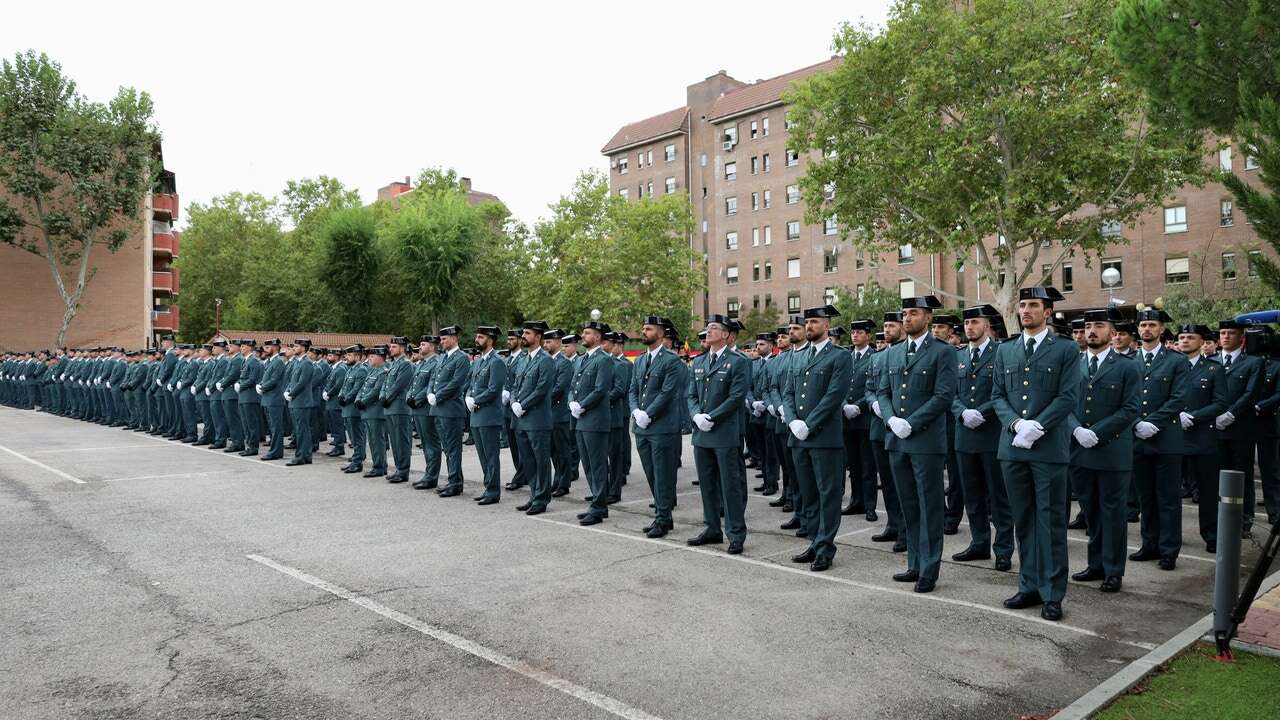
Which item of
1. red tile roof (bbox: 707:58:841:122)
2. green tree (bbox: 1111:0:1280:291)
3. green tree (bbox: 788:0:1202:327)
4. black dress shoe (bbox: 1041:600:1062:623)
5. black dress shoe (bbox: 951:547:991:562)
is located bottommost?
black dress shoe (bbox: 951:547:991:562)

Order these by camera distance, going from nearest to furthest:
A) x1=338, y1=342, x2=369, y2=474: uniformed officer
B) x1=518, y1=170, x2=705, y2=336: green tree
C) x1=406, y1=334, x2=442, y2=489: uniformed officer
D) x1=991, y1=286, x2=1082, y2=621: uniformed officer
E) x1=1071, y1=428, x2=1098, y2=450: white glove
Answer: x1=991, y1=286, x2=1082, y2=621: uniformed officer < x1=1071, y1=428, x2=1098, y2=450: white glove < x1=406, y1=334, x2=442, y2=489: uniformed officer < x1=338, y1=342, x2=369, y2=474: uniformed officer < x1=518, y1=170, x2=705, y2=336: green tree

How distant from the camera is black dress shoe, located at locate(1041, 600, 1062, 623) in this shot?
18.8 feet

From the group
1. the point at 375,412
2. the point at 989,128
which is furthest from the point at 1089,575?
the point at 989,128

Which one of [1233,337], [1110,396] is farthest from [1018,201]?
[1110,396]

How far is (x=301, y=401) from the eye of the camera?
1477 centimetres

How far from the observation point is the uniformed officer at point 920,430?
6555mm

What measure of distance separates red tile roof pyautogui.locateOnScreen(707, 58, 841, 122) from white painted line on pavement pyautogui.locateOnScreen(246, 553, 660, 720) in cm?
5519

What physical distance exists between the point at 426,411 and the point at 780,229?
50.6m

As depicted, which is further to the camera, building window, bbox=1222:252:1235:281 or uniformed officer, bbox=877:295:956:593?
building window, bbox=1222:252:1235:281

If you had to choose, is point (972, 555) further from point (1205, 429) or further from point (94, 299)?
point (94, 299)

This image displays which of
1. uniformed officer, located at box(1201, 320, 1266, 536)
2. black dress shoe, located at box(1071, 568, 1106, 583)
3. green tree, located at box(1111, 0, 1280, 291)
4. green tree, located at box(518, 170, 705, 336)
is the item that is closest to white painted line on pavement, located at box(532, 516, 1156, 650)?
black dress shoe, located at box(1071, 568, 1106, 583)

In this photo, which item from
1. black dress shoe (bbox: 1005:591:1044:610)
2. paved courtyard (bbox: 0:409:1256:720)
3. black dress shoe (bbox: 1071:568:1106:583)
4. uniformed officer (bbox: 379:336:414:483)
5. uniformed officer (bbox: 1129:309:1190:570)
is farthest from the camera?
uniformed officer (bbox: 379:336:414:483)

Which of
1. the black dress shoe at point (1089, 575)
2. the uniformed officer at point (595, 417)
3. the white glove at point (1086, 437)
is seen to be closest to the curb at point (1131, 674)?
the black dress shoe at point (1089, 575)

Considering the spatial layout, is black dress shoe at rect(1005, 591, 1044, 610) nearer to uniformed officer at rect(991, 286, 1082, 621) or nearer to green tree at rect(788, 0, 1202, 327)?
uniformed officer at rect(991, 286, 1082, 621)
